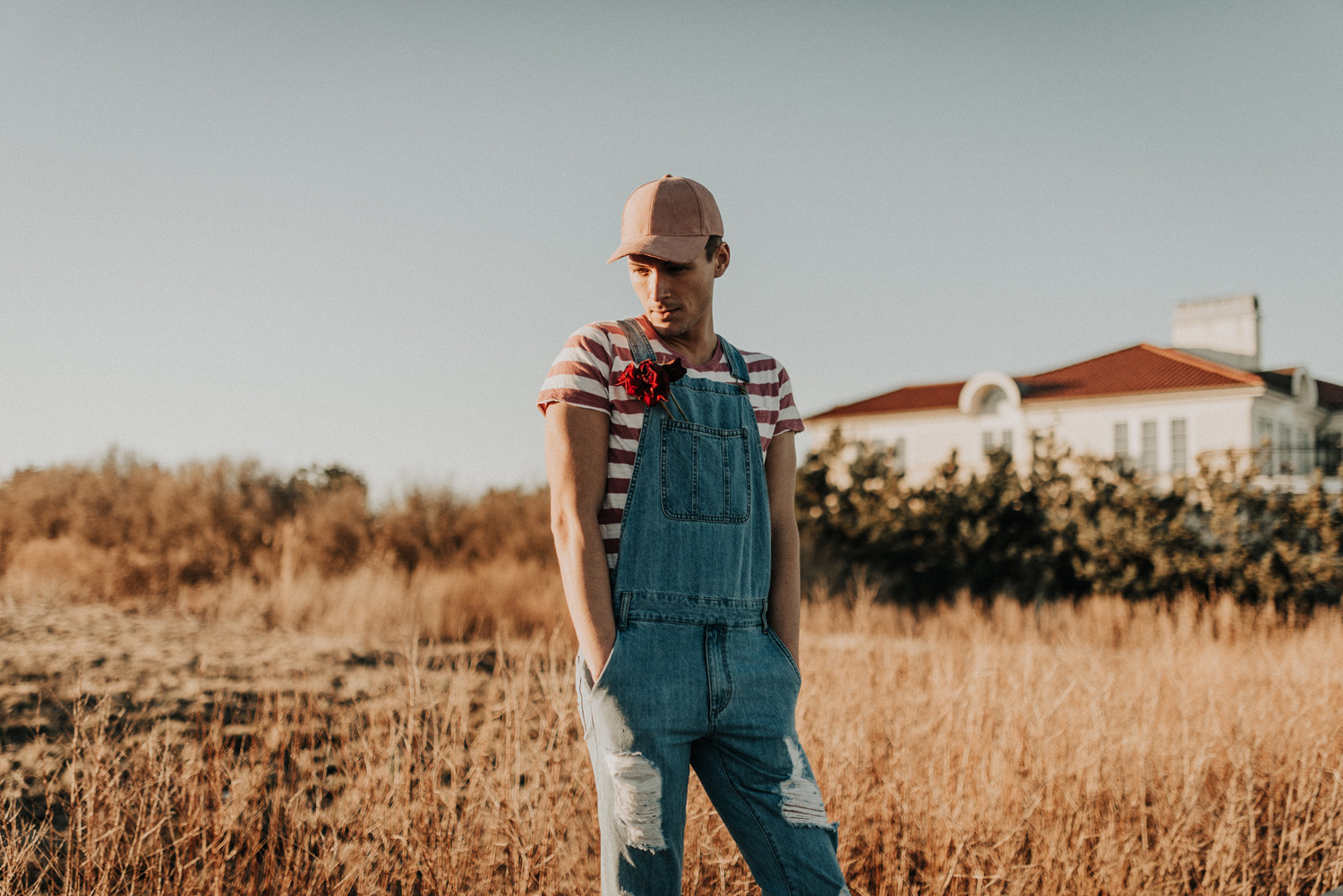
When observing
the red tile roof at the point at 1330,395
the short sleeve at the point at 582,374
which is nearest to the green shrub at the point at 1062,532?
the short sleeve at the point at 582,374

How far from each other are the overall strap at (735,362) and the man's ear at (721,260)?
0.13 metres

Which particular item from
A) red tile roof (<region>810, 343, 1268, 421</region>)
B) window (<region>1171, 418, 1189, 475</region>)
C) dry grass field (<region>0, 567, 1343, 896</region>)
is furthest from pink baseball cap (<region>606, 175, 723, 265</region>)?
window (<region>1171, 418, 1189, 475</region>)

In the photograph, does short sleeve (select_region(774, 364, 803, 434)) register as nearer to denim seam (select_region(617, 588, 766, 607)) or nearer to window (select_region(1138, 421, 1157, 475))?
denim seam (select_region(617, 588, 766, 607))

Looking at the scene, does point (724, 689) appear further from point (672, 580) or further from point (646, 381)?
point (646, 381)

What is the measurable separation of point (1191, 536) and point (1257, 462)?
5.08 ft

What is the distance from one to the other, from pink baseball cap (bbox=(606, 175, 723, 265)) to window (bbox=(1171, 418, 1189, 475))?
82.6 ft

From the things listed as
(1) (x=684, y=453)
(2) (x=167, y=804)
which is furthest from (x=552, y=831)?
(1) (x=684, y=453)

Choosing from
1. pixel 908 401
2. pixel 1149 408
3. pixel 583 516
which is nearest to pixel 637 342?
pixel 583 516

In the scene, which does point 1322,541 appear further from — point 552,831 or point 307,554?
point 552,831

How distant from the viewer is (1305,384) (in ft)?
85.8

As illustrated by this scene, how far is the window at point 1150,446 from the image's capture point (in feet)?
80.6

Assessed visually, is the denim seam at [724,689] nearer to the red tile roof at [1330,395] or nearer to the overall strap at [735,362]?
the overall strap at [735,362]

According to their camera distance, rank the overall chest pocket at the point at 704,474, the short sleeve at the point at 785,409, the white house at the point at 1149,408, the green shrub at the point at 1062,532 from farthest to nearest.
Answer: the white house at the point at 1149,408 → the green shrub at the point at 1062,532 → the short sleeve at the point at 785,409 → the overall chest pocket at the point at 704,474

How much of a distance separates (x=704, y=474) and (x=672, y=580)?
0.20 meters
